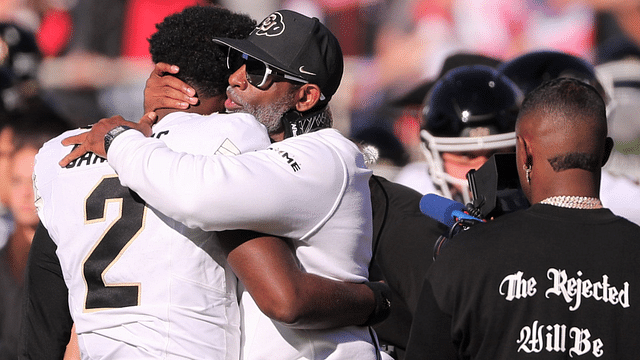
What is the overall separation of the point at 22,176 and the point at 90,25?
4.35 metres

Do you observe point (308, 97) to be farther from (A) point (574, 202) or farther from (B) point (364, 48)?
(B) point (364, 48)

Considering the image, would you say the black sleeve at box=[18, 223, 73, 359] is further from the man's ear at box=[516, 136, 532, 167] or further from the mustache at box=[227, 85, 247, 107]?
the man's ear at box=[516, 136, 532, 167]

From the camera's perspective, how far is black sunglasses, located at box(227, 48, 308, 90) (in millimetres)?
2881

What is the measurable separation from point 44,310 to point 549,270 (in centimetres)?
186

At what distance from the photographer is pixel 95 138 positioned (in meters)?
2.58

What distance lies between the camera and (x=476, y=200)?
2.69 meters

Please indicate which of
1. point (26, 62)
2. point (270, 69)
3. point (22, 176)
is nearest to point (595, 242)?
point (270, 69)

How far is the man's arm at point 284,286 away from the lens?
2367mm

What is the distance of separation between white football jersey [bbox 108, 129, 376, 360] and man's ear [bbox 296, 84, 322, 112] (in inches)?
9.8

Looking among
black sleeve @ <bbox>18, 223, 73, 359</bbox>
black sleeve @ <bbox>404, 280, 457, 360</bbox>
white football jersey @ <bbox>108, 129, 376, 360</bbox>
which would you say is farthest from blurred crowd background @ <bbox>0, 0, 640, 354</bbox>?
black sleeve @ <bbox>404, 280, 457, 360</bbox>

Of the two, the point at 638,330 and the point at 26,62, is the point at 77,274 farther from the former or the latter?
the point at 26,62

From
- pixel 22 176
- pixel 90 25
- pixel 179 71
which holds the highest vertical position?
pixel 179 71

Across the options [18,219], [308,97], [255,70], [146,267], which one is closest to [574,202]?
[308,97]

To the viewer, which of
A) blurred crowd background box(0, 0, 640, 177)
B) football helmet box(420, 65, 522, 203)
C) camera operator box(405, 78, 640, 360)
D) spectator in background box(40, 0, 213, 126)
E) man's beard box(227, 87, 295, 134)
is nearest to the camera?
camera operator box(405, 78, 640, 360)
